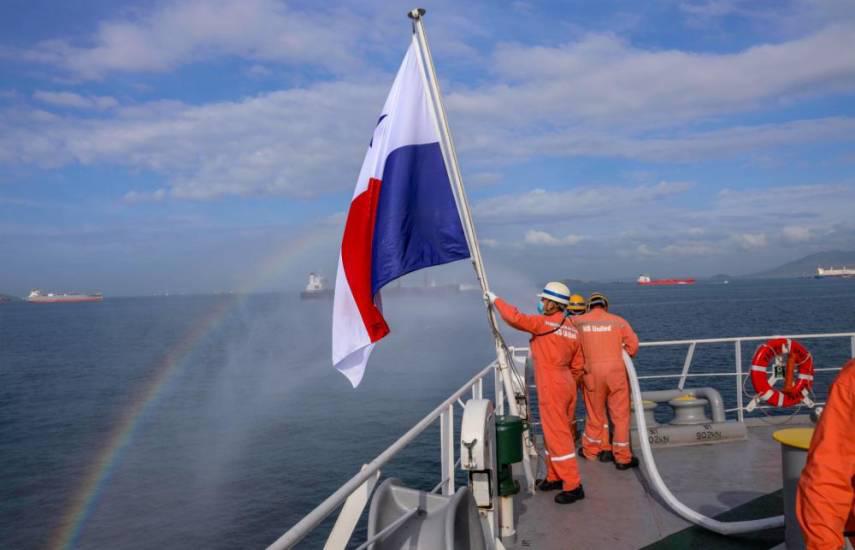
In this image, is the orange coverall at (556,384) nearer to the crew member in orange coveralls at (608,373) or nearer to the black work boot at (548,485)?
the black work boot at (548,485)

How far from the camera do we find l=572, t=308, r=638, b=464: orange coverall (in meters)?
6.14

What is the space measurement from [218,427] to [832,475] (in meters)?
32.4

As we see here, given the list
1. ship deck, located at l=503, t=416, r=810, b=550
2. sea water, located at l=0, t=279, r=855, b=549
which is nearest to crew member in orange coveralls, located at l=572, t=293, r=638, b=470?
ship deck, located at l=503, t=416, r=810, b=550

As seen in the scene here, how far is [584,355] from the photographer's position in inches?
248

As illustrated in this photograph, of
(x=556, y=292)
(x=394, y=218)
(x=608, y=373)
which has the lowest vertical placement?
(x=608, y=373)

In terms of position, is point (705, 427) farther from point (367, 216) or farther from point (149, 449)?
point (149, 449)

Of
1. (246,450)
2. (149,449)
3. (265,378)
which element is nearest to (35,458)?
(149,449)

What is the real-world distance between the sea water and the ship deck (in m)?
10.7

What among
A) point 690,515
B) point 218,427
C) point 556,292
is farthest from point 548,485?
point 218,427

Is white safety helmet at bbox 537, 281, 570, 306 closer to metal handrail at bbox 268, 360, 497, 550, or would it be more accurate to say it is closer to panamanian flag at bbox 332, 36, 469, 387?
panamanian flag at bbox 332, 36, 469, 387

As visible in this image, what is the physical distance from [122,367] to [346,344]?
56.0 metres

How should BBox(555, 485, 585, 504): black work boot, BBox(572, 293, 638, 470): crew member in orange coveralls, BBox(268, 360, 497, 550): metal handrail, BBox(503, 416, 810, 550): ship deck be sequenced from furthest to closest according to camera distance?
1. BBox(572, 293, 638, 470): crew member in orange coveralls
2. BBox(555, 485, 585, 504): black work boot
3. BBox(503, 416, 810, 550): ship deck
4. BBox(268, 360, 497, 550): metal handrail

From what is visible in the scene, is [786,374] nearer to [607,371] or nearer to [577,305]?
[577,305]

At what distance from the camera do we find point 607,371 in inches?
242
